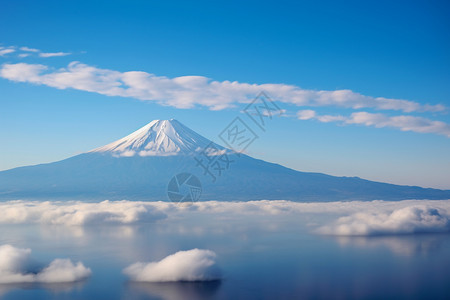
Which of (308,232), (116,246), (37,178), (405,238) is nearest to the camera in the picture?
(116,246)

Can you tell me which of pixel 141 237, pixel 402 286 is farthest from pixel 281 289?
pixel 141 237

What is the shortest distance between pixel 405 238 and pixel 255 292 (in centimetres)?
9389

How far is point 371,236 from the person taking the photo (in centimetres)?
14725

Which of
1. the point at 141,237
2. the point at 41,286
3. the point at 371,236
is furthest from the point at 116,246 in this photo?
the point at 371,236

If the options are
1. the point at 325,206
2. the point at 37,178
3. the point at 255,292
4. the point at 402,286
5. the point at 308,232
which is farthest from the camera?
the point at 37,178

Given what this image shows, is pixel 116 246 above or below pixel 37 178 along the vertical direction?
below

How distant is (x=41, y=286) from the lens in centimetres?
6738

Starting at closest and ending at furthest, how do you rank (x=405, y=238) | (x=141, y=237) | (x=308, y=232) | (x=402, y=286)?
(x=402, y=286) < (x=141, y=237) < (x=405, y=238) < (x=308, y=232)

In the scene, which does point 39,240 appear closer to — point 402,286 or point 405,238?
point 402,286

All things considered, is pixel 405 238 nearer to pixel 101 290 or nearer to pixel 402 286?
pixel 402 286

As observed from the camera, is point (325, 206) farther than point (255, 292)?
Yes

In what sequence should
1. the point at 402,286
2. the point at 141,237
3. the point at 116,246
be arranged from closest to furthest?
the point at 402,286, the point at 116,246, the point at 141,237

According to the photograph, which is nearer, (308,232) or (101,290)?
(101,290)

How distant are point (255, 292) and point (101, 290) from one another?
2304cm
